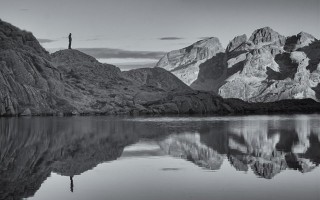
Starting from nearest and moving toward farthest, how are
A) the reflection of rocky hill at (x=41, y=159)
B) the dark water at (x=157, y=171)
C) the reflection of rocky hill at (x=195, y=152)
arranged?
1. the dark water at (x=157, y=171)
2. the reflection of rocky hill at (x=41, y=159)
3. the reflection of rocky hill at (x=195, y=152)

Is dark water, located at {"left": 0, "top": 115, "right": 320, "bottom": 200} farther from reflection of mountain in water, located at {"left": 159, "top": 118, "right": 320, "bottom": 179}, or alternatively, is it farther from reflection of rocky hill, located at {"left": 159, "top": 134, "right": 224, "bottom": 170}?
reflection of rocky hill, located at {"left": 159, "top": 134, "right": 224, "bottom": 170}

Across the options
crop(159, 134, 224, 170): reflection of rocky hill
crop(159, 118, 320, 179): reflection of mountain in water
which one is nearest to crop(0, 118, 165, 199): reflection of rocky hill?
crop(159, 134, 224, 170): reflection of rocky hill

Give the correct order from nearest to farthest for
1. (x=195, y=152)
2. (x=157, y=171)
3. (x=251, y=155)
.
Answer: (x=157, y=171)
(x=251, y=155)
(x=195, y=152)

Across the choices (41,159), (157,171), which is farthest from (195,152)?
(41,159)

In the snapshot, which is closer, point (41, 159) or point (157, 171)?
point (157, 171)

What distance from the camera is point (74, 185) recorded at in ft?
137

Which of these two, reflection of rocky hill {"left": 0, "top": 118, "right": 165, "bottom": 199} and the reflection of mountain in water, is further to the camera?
the reflection of mountain in water

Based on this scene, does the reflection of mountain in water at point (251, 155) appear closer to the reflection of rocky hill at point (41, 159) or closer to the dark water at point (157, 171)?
the dark water at point (157, 171)

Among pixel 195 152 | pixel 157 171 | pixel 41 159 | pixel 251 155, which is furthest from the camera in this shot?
pixel 195 152

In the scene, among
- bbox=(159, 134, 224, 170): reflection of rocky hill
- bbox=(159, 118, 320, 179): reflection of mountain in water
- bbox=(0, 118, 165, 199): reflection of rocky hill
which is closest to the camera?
bbox=(0, 118, 165, 199): reflection of rocky hill

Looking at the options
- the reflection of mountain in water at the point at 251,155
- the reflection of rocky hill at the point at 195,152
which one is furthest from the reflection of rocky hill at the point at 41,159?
the reflection of mountain in water at the point at 251,155

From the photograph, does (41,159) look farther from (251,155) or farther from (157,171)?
(251,155)

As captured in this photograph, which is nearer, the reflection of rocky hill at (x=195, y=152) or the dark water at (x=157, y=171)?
the dark water at (x=157, y=171)

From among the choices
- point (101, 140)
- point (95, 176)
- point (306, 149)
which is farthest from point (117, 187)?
point (101, 140)
